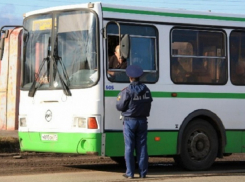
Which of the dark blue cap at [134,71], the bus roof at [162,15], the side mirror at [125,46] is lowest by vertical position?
the dark blue cap at [134,71]

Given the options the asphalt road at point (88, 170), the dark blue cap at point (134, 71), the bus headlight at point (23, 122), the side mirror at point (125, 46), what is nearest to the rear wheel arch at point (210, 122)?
the asphalt road at point (88, 170)

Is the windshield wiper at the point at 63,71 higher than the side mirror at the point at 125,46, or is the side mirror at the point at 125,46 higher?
the side mirror at the point at 125,46

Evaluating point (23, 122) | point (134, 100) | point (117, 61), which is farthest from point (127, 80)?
point (23, 122)

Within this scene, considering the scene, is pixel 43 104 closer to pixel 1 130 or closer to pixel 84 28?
pixel 84 28

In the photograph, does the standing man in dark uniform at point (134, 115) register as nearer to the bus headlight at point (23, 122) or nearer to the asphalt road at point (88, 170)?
the asphalt road at point (88, 170)

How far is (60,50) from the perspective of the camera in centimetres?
1412

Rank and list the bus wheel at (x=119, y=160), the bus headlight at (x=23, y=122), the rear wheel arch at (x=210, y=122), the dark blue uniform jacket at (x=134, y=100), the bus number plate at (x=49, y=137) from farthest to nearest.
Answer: the bus wheel at (x=119, y=160)
the bus headlight at (x=23, y=122)
the rear wheel arch at (x=210, y=122)
the bus number plate at (x=49, y=137)
the dark blue uniform jacket at (x=134, y=100)

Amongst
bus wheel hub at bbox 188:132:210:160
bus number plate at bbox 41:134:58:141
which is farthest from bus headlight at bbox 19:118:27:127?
bus wheel hub at bbox 188:132:210:160

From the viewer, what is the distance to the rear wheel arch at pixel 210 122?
1446 cm

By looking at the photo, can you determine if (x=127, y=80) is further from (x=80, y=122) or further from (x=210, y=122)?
(x=210, y=122)

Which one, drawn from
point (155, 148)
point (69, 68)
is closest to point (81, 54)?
point (69, 68)

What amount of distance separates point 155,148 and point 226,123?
5.69 feet

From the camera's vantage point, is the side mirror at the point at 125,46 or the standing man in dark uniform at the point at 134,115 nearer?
the standing man in dark uniform at the point at 134,115

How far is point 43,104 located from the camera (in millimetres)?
14211
